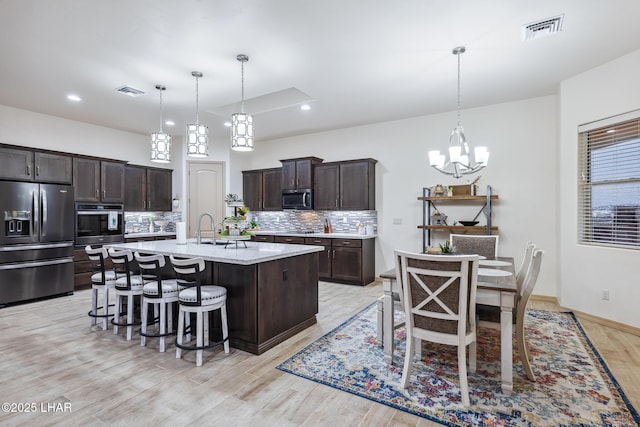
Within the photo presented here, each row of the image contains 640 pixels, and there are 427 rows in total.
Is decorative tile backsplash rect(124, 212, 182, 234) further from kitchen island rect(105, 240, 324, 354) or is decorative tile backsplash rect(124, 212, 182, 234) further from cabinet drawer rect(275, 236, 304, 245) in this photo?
kitchen island rect(105, 240, 324, 354)

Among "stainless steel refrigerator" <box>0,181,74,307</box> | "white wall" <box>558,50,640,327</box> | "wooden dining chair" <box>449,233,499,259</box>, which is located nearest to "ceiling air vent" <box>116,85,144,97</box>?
"stainless steel refrigerator" <box>0,181,74,307</box>

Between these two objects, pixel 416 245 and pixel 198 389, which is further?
pixel 416 245

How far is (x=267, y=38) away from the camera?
3121 millimetres

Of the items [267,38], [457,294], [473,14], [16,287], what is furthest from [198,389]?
[16,287]

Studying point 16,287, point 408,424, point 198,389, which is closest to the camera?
point 408,424

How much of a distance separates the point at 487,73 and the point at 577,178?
1807 millimetres

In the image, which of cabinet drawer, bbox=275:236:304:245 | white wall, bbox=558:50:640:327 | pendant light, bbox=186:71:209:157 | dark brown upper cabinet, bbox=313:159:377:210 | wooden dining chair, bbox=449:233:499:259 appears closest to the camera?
white wall, bbox=558:50:640:327

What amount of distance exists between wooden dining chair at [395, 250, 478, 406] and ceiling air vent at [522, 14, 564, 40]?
7.58 feet

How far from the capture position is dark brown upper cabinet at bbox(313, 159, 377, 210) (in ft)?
19.7

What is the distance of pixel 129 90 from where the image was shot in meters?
4.42

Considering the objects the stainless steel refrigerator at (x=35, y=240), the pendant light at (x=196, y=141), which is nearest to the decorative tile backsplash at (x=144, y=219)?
the stainless steel refrigerator at (x=35, y=240)

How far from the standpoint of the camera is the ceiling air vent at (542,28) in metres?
2.83

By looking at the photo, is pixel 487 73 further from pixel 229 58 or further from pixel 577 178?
pixel 229 58

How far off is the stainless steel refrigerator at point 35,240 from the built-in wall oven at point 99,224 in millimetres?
230
